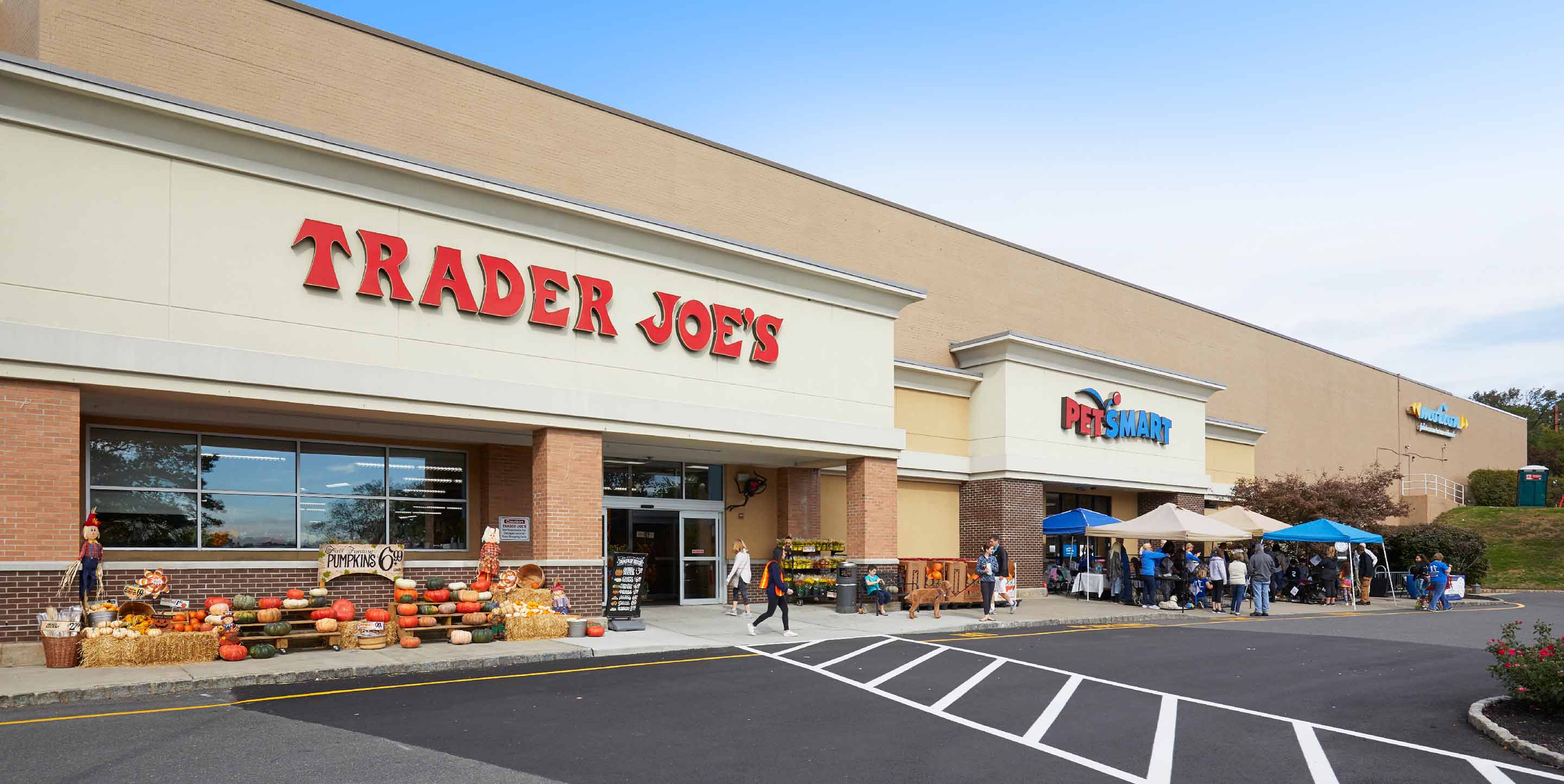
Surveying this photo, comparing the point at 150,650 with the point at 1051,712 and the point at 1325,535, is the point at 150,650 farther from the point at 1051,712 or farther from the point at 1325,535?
the point at 1325,535

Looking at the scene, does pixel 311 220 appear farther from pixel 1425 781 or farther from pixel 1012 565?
pixel 1012 565

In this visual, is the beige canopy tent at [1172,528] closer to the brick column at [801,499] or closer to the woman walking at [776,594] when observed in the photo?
the brick column at [801,499]

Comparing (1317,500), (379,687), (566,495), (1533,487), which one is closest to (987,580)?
(566,495)

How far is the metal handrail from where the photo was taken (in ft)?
199

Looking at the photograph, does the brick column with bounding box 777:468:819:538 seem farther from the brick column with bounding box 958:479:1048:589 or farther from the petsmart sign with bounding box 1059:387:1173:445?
the petsmart sign with bounding box 1059:387:1173:445

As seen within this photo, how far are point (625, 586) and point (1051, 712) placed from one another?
32.1ft

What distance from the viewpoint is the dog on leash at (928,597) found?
23094mm

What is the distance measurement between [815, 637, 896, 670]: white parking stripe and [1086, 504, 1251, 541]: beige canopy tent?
1215cm

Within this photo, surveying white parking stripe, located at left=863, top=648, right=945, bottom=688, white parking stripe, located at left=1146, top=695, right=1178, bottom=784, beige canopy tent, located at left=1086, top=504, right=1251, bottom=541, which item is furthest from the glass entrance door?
white parking stripe, located at left=1146, top=695, right=1178, bottom=784

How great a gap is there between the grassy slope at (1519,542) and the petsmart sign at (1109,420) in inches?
776

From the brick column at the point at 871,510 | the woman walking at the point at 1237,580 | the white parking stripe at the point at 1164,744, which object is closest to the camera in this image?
the white parking stripe at the point at 1164,744

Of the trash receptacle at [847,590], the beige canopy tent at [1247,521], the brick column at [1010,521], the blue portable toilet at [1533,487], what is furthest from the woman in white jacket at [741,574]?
the blue portable toilet at [1533,487]

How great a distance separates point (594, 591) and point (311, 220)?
8224 mm

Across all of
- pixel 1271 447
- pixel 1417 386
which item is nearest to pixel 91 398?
pixel 1271 447
